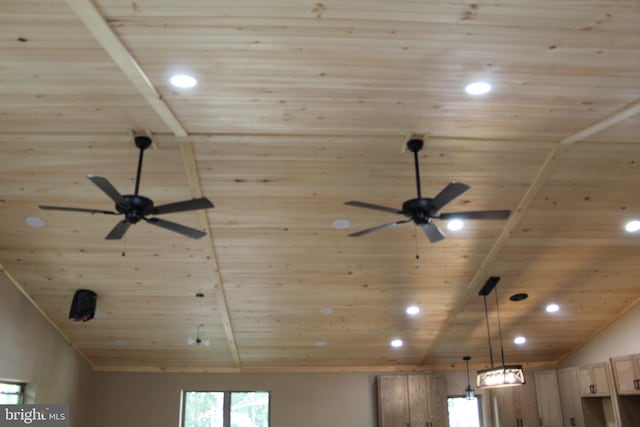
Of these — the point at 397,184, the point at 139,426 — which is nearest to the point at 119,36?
the point at 397,184

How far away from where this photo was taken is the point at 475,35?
3248mm

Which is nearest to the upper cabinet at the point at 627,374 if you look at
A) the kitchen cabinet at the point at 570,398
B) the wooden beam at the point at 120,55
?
the kitchen cabinet at the point at 570,398

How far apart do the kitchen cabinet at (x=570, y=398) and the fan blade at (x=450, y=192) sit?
626 centimetres

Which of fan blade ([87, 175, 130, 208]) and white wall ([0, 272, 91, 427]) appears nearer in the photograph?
fan blade ([87, 175, 130, 208])

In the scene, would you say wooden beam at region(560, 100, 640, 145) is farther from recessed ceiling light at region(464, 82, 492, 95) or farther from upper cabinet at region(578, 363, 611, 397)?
upper cabinet at region(578, 363, 611, 397)

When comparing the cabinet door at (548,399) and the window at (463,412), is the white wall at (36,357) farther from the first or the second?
the cabinet door at (548,399)

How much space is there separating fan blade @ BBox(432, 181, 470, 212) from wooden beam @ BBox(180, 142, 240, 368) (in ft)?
7.49

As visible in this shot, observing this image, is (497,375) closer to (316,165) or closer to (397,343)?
(397,343)

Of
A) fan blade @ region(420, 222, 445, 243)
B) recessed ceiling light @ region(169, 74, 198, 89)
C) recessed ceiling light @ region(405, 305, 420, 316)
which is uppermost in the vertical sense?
recessed ceiling light @ region(169, 74, 198, 89)

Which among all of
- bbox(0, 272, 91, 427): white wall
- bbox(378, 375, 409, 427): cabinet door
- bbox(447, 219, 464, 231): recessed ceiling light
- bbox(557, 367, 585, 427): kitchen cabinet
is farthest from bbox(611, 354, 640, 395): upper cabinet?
bbox(0, 272, 91, 427): white wall

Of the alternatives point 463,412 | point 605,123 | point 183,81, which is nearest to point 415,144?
point 605,123

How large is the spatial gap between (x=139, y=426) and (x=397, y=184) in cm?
665

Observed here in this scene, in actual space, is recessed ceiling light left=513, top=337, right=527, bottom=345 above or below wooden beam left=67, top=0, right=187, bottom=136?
below

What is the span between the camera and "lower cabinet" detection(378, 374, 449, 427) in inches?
353
